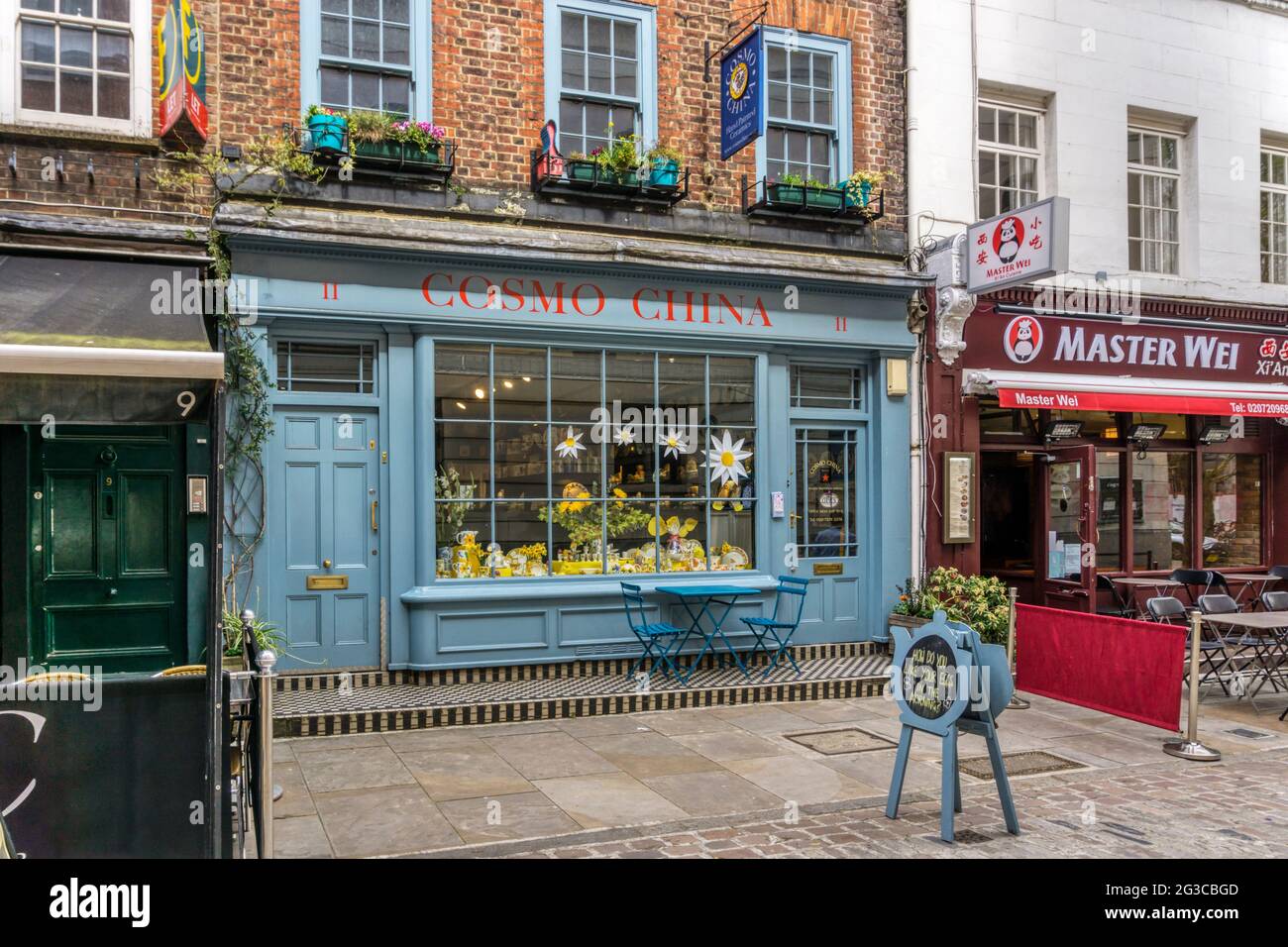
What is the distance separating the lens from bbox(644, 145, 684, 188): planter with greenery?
10046mm

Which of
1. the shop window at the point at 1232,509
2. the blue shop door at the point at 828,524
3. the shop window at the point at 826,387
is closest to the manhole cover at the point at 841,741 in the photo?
the blue shop door at the point at 828,524

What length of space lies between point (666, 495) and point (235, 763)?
5.68 metres

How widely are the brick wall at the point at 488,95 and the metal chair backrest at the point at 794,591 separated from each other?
406 cm

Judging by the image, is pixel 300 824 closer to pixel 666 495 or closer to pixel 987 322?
pixel 666 495

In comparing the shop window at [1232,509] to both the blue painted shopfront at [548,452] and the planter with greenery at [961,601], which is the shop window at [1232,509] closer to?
the planter with greenery at [961,601]

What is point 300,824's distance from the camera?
5.99 meters

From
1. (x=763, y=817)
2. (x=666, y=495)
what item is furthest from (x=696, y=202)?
(x=763, y=817)

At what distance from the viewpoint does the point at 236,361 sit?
28.0 ft

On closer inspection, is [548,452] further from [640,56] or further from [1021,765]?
[1021,765]

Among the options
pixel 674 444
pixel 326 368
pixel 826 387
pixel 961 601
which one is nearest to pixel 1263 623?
pixel 961 601

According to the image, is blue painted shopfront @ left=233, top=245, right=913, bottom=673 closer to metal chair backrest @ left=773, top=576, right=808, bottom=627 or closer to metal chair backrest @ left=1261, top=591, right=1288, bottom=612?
metal chair backrest @ left=773, top=576, right=808, bottom=627

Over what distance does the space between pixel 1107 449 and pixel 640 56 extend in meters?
7.75

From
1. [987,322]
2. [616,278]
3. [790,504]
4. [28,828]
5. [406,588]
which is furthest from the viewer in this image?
[987,322]

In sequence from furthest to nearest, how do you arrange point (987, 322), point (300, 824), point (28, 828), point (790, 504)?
point (987, 322), point (790, 504), point (300, 824), point (28, 828)
